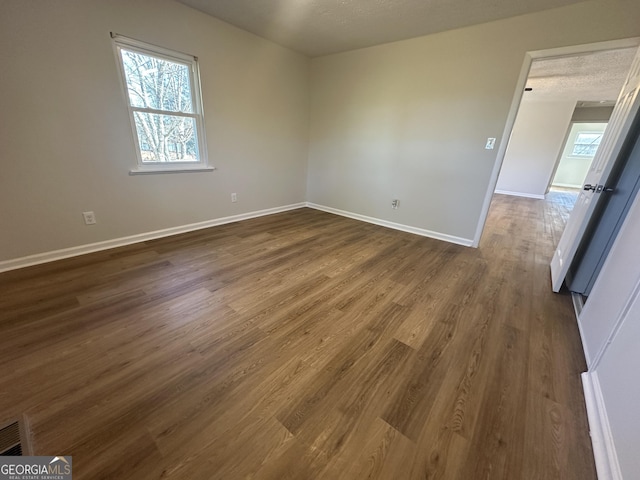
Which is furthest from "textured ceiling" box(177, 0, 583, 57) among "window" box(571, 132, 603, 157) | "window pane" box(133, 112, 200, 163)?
"window" box(571, 132, 603, 157)

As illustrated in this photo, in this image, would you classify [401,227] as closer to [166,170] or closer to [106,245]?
[166,170]

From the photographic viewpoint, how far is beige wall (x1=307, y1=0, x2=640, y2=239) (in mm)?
2516

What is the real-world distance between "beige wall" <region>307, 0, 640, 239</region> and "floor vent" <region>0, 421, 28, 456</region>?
3.87 metres

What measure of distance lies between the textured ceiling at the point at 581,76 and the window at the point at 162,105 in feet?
12.5

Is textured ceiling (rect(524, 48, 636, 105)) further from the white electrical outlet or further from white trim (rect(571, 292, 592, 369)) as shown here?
the white electrical outlet

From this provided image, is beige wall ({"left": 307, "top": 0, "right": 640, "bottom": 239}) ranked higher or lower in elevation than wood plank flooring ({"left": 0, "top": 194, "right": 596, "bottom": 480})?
higher

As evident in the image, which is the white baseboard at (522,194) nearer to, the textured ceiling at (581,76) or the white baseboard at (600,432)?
the textured ceiling at (581,76)

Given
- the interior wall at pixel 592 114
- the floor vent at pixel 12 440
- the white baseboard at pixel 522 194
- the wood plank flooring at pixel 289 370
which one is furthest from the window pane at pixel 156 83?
the interior wall at pixel 592 114

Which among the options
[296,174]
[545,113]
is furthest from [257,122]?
[545,113]

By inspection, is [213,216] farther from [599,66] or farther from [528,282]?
[599,66]

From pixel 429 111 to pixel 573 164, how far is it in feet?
34.1

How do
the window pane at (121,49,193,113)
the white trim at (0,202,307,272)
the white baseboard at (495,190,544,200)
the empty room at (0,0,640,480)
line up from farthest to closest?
1. the white baseboard at (495,190,544,200)
2. the window pane at (121,49,193,113)
3. the white trim at (0,202,307,272)
4. the empty room at (0,0,640,480)

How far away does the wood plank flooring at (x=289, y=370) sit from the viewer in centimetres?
101

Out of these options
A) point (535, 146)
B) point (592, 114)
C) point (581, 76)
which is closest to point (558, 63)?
point (581, 76)
